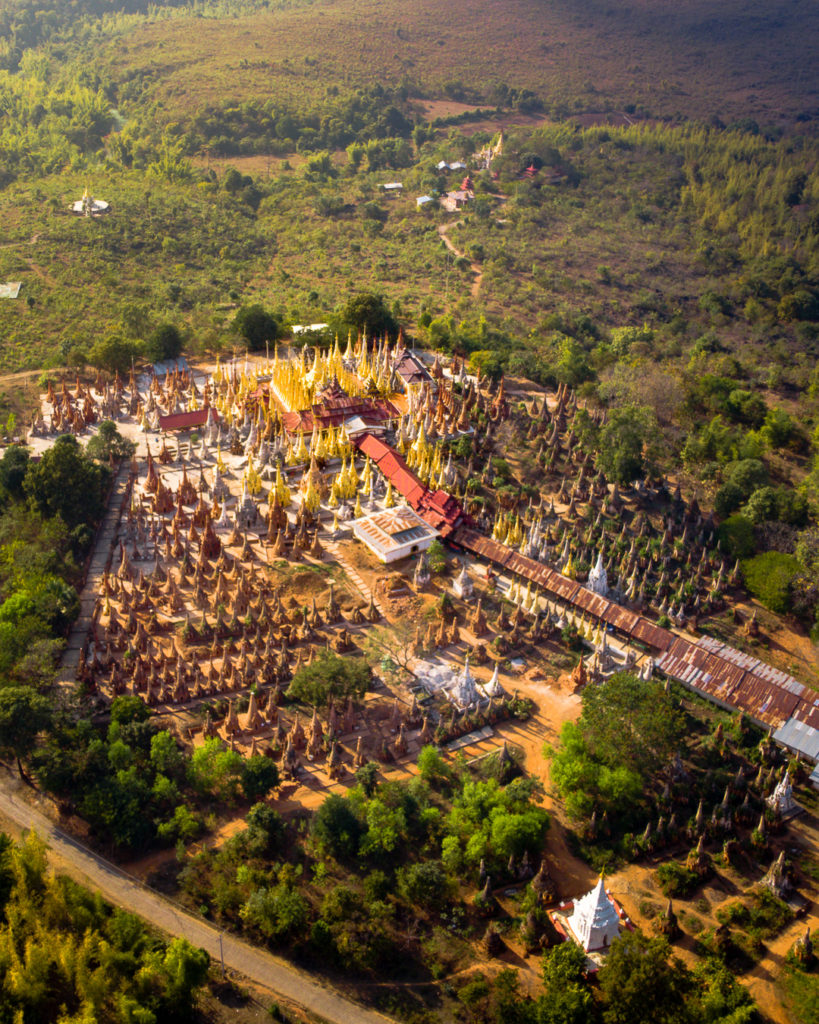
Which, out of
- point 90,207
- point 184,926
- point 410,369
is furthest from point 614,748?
point 90,207

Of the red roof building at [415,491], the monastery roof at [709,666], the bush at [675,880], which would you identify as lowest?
the bush at [675,880]

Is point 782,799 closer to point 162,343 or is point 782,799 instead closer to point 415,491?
point 415,491

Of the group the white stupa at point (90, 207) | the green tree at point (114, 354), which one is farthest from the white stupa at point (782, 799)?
the white stupa at point (90, 207)

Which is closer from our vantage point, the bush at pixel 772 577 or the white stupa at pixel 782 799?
the white stupa at pixel 782 799

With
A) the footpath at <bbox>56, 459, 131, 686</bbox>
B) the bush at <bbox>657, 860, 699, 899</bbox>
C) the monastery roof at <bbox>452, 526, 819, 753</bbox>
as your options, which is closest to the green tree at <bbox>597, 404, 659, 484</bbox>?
the monastery roof at <bbox>452, 526, 819, 753</bbox>

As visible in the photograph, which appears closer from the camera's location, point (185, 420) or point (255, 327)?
point (185, 420)

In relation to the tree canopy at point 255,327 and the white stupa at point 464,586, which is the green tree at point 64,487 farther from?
the tree canopy at point 255,327

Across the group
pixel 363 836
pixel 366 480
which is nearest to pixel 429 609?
pixel 366 480
